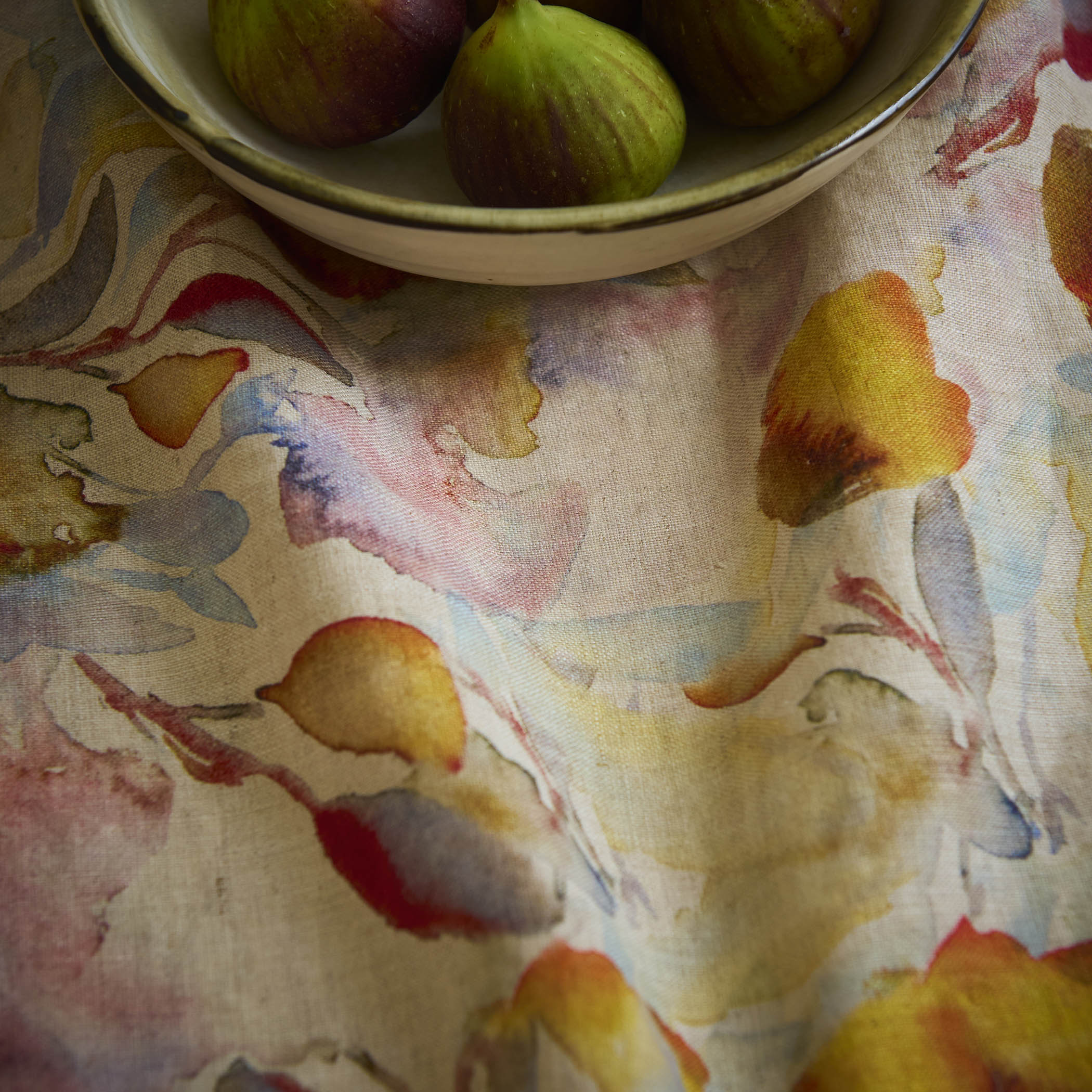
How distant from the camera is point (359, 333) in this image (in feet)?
1.07

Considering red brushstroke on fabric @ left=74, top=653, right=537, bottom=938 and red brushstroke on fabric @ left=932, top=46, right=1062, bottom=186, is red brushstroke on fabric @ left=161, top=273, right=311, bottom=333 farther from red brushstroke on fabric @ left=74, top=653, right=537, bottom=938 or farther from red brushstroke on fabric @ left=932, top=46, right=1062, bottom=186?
red brushstroke on fabric @ left=932, top=46, right=1062, bottom=186

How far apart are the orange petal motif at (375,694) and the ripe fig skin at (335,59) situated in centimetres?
15

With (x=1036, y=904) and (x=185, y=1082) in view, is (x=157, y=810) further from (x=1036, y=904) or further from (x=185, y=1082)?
(x=1036, y=904)

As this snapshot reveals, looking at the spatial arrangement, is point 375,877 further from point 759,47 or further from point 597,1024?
point 759,47

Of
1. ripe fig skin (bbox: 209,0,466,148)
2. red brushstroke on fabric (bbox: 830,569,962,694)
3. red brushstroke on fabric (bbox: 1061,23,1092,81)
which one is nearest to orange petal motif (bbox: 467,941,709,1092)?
red brushstroke on fabric (bbox: 830,569,962,694)

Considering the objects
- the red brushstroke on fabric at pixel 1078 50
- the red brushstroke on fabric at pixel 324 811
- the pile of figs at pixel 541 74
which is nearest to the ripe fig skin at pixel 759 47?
the pile of figs at pixel 541 74

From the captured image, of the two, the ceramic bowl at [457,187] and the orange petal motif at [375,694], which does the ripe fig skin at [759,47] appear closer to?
the ceramic bowl at [457,187]

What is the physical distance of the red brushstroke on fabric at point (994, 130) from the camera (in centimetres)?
33

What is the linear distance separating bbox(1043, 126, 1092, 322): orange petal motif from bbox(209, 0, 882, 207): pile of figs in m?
0.09

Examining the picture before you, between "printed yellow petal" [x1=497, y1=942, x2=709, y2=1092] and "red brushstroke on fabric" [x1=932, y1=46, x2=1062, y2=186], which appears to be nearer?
"printed yellow petal" [x1=497, y1=942, x2=709, y2=1092]

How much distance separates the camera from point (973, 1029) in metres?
0.23

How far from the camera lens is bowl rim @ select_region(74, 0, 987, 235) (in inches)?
9.5

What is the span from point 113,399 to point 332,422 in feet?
0.24

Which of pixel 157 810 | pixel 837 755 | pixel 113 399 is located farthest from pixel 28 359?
pixel 837 755
